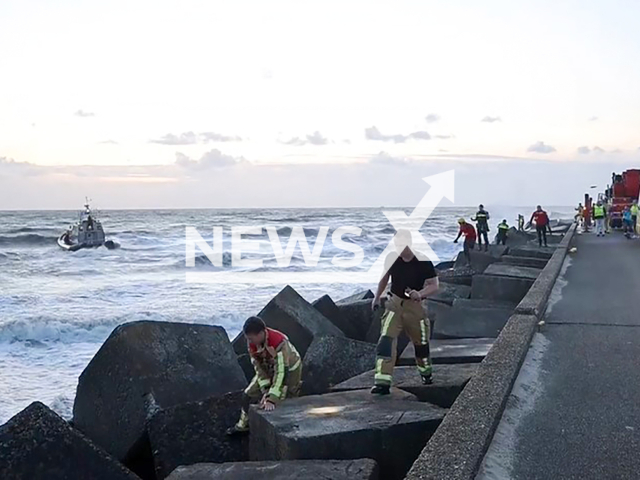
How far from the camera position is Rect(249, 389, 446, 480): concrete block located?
4.26 m

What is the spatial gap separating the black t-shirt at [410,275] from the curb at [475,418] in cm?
80

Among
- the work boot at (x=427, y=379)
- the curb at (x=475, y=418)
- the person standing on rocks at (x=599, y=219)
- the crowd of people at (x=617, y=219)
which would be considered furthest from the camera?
the person standing on rocks at (x=599, y=219)

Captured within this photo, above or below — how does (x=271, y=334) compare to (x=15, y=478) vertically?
above

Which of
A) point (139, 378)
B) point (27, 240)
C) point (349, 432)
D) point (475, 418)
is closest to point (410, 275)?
A: point (349, 432)

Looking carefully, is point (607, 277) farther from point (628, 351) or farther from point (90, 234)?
point (90, 234)

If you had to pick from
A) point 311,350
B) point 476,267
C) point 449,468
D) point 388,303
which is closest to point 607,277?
point 476,267

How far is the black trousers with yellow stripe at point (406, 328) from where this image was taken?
18.3 feet

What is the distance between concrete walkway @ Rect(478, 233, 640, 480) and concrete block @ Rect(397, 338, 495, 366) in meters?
0.61

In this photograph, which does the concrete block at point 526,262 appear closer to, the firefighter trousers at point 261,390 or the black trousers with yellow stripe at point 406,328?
the black trousers with yellow stripe at point 406,328

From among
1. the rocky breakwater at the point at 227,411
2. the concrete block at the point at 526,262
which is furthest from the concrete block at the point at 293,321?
the concrete block at the point at 526,262

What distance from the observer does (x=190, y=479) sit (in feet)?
12.9

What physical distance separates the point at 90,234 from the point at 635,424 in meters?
41.9

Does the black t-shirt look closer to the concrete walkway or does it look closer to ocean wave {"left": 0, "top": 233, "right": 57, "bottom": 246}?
the concrete walkway

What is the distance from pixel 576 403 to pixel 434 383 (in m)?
1.26
